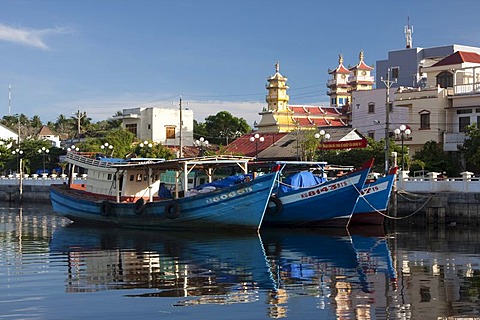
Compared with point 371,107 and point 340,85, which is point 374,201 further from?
point 340,85

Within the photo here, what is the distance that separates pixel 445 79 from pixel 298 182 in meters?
26.2

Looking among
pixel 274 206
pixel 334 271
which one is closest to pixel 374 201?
pixel 274 206

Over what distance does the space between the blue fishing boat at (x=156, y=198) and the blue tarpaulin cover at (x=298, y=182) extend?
2.01 metres

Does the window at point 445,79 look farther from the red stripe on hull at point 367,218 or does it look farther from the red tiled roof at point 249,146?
the red stripe on hull at point 367,218

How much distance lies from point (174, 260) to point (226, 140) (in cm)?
6636

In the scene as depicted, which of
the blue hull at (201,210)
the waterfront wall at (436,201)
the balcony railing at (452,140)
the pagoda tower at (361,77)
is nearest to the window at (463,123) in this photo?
the balcony railing at (452,140)

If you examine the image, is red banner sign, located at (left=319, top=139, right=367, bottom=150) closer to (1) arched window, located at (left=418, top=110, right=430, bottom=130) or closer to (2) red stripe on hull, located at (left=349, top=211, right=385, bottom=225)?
(1) arched window, located at (left=418, top=110, right=430, bottom=130)

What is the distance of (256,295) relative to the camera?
16250mm

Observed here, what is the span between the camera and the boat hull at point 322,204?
32250 mm

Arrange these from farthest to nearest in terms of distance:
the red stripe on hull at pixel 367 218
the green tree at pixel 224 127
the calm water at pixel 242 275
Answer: the green tree at pixel 224 127
the red stripe on hull at pixel 367 218
the calm water at pixel 242 275

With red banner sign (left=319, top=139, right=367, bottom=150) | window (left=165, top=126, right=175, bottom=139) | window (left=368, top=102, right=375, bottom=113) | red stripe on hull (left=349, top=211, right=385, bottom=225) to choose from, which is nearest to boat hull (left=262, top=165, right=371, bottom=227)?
red stripe on hull (left=349, top=211, right=385, bottom=225)

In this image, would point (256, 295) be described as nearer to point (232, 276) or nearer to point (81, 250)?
point (232, 276)

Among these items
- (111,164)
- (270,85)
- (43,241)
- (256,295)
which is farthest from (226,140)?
(256,295)

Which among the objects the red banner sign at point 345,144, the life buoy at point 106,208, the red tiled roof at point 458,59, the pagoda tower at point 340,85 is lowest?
the life buoy at point 106,208
